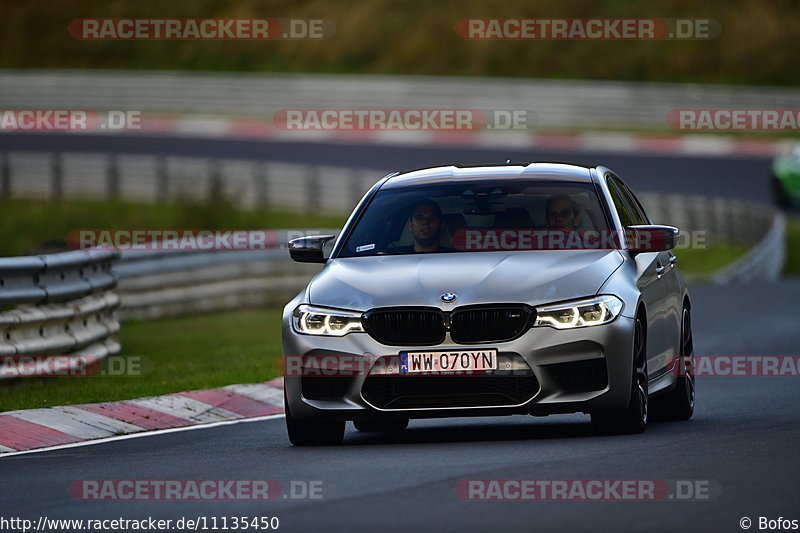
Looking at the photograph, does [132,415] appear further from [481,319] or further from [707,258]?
[707,258]

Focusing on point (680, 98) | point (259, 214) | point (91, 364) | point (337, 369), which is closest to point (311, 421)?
point (337, 369)

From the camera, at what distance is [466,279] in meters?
10.0

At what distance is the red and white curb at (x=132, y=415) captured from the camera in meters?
11.2

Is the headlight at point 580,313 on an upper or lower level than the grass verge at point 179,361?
upper

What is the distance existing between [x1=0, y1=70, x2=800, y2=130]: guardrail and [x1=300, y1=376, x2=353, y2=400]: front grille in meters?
34.3

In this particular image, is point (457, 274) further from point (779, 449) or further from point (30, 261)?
point (30, 261)
